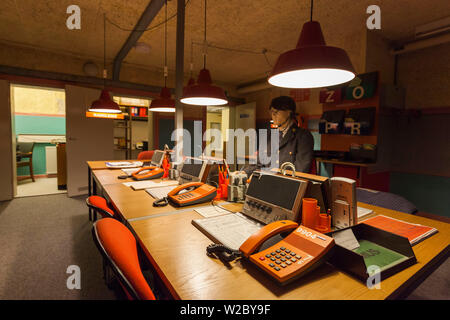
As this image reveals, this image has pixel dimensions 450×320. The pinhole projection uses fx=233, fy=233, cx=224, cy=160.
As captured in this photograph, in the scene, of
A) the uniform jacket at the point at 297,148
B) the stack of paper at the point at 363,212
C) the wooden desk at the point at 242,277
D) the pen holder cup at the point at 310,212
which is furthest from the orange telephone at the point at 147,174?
the stack of paper at the point at 363,212

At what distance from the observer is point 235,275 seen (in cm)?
81

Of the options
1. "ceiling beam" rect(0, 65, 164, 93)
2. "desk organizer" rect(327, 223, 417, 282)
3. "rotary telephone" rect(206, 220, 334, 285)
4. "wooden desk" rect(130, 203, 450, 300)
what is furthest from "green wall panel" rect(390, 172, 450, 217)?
"ceiling beam" rect(0, 65, 164, 93)

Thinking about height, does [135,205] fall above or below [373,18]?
below

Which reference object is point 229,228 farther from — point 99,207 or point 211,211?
point 99,207

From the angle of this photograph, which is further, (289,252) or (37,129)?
(37,129)

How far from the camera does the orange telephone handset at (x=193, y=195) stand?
1.58 meters

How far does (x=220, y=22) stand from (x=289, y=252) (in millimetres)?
3652

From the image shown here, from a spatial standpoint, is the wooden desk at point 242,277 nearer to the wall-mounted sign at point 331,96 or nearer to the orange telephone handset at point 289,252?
the orange telephone handset at point 289,252

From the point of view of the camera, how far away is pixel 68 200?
4.58 metres

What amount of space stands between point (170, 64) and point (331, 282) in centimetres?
582

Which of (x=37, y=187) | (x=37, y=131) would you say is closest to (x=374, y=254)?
(x=37, y=187)

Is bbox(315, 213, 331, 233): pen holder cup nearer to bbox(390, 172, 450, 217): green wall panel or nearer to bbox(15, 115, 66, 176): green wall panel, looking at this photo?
bbox(390, 172, 450, 217): green wall panel
